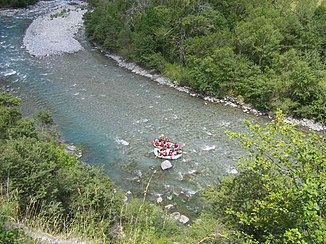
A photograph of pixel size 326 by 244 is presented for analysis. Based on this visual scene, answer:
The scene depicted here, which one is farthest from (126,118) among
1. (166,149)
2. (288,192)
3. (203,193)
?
(288,192)

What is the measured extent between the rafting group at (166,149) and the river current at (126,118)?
0.41m

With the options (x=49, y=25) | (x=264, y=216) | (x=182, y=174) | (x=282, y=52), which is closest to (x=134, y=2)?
(x=49, y=25)

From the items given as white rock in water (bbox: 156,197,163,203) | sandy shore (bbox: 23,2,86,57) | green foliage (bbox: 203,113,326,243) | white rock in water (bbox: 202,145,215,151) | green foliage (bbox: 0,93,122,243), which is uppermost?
green foliage (bbox: 203,113,326,243)

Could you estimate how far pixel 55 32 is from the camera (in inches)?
1647

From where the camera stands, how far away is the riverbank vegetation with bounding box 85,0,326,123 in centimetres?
2647

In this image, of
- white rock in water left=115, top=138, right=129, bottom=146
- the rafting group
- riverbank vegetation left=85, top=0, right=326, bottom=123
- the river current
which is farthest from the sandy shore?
the rafting group

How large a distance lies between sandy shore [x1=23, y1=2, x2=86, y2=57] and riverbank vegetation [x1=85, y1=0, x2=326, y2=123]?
16.9 ft

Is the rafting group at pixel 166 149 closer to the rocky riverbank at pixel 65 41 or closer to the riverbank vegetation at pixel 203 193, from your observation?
the riverbank vegetation at pixel 203 193

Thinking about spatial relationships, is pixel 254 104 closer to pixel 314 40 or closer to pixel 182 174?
pixel 314 40

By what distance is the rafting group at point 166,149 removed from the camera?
20.5 metres

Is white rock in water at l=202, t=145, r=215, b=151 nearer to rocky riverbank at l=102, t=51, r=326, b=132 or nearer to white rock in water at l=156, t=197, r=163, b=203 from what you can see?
white rock in water at l=156, t=197, r=163, b=203

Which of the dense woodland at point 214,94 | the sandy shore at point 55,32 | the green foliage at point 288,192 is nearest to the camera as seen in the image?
the green foliage at point 288,192

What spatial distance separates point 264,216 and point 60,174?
7.69 m

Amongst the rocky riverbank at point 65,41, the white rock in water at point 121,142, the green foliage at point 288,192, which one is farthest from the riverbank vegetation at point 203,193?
the rocky riverbank at point 65,41
